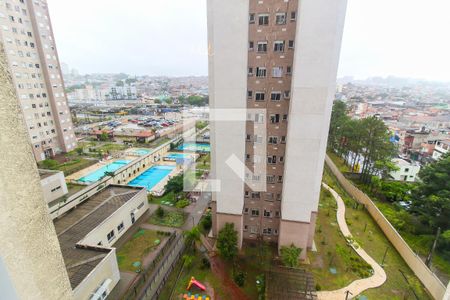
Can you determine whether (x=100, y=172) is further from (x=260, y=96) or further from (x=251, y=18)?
(x=251, y=18)

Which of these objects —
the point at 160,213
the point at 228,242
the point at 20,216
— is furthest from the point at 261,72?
the point at 160,213

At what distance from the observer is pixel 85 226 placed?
508 inches

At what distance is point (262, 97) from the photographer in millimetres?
11703

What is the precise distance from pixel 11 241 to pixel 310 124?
10850 millimetres

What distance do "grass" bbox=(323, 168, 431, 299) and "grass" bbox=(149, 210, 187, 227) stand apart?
1252 cm

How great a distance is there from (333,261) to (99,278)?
13.0 meters

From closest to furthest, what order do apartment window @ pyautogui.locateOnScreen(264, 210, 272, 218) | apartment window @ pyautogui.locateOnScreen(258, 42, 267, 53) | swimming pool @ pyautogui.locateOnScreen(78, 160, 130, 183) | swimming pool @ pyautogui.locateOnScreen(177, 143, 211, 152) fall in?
apartment window @ pyautogui.locateOnScreen(258, 42, 267, 53) → apartment window @ pyautogui.locateOnScreen(264, 210, 272, 218) → swimming pool @ pyautogui.locateOnScreen(78, 160, 130, 183) → swimming pool @ pyautogui.locateOnScreen(177, 143, 211, 152)

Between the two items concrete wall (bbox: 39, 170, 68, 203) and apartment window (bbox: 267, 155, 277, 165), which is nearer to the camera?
apartment window (bbox: 267, 155, 277, 165)

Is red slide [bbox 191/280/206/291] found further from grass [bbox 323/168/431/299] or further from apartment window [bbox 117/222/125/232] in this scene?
grass [bbox 323/168/431/299]

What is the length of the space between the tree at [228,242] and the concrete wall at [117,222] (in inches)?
283

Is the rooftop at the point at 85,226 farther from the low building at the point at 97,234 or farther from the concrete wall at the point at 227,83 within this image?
the concrete wall at the point at 227,83

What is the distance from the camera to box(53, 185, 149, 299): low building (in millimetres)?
9867

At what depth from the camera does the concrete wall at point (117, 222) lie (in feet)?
40.9

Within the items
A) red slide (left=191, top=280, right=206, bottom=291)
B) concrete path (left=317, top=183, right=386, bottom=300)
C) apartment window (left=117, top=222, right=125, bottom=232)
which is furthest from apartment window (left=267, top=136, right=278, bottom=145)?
apartment window (left=117, top=222, right=125, bottom=232)
